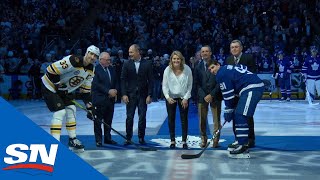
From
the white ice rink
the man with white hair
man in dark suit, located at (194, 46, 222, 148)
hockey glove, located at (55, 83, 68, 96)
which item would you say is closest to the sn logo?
the white ice rink

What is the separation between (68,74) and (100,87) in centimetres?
92

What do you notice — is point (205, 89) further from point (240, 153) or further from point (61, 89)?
point (61, 89)

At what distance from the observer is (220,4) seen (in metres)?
22.2

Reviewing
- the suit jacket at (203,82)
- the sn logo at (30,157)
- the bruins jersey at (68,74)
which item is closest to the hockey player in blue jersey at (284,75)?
the suit jacket at (203,82)

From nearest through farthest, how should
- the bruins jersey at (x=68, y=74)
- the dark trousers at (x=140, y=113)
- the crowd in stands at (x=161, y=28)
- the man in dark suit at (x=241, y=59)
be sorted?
the bruins jersey at (x=68, y=74) → the man in dark suit at (x=241, y=59) → the dark trousers at (x=140, y=113) → the crowd in stands at (x=161, y=28)

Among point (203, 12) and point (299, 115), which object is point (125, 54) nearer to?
point (203, 12)

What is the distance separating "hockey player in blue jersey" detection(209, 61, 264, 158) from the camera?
641 centimetres

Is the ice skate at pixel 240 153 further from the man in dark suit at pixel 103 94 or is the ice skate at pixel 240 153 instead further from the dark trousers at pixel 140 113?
the man in dark suit at pixel 103 94

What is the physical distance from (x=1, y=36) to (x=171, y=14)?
730 cm

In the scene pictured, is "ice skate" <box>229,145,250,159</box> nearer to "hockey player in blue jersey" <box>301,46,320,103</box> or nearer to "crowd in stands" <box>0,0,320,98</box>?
"hockey player in blue jersey" <box>301,46,320,103</box>

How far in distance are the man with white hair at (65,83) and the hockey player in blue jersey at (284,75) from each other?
34.9 feet

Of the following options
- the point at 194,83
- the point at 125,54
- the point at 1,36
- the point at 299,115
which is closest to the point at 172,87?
the point at 194,83

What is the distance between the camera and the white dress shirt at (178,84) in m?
7.40

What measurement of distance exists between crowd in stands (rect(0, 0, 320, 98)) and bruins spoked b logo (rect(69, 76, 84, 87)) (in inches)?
397
